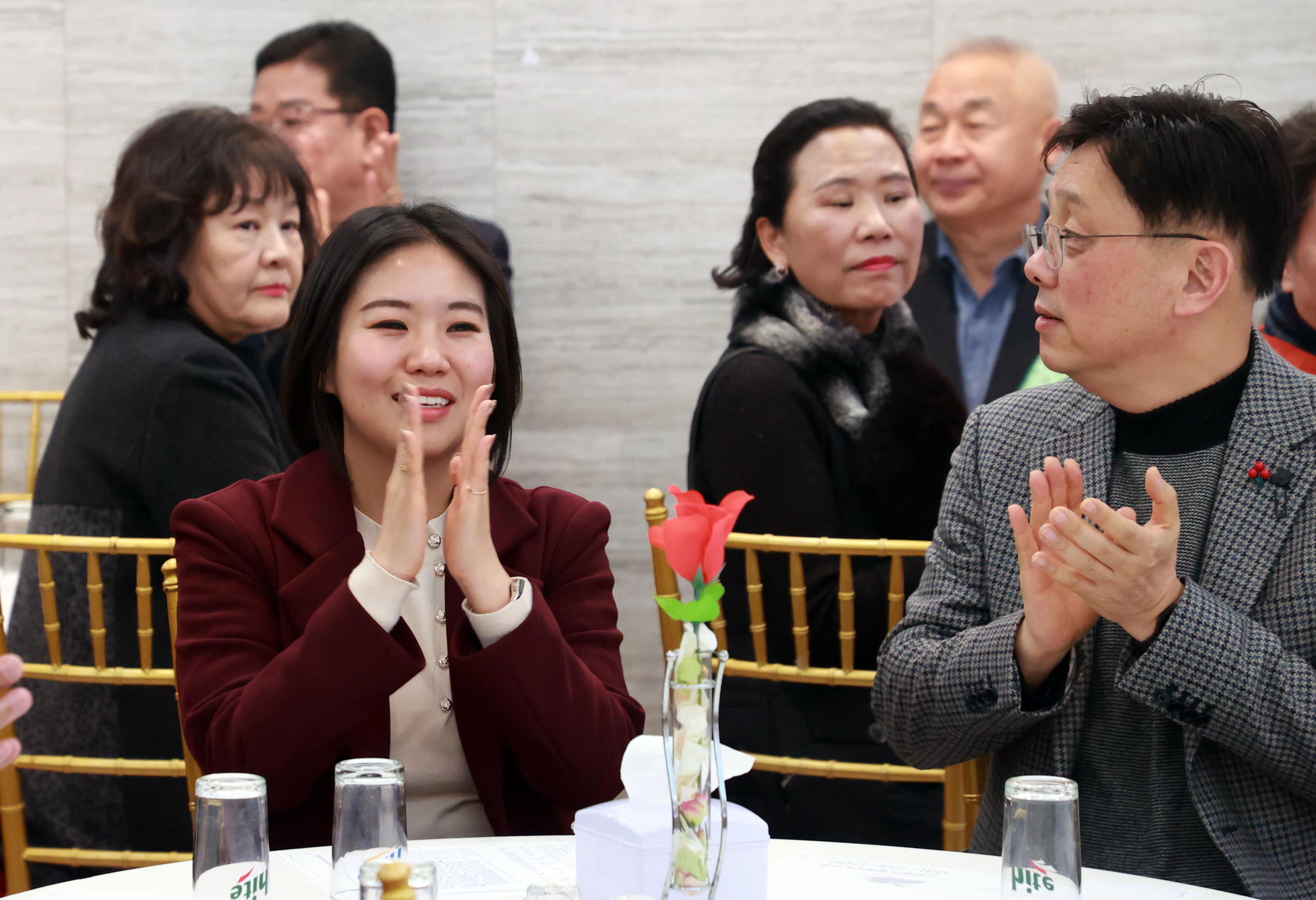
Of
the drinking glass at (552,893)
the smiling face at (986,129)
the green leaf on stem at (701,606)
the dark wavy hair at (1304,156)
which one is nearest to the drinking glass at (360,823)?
the drinking glass at (552,893)

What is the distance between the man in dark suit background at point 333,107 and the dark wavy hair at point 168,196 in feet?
3.32

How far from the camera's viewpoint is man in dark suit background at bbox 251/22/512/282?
11.6 ft

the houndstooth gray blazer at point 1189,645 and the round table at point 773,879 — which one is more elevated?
the houndstooth gray blazer at point 1189,645

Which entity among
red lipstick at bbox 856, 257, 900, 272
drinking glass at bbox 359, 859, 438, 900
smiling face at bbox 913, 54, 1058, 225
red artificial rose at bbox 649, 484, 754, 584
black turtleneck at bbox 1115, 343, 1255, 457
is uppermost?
smiling face at bbox 913, 54, 1058, 225

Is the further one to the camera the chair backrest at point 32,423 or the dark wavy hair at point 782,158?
the chair backrest at point 32,423

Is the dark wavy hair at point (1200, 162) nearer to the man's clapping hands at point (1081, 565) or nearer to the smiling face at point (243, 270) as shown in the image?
the man's clapping hands at point (1081, 565)

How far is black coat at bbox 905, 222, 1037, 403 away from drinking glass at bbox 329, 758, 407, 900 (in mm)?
2703

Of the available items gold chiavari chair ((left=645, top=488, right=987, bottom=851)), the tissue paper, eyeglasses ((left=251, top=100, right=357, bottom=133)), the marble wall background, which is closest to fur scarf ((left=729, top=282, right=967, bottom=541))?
gold chiavari chair ((left=645, top=488, right=987, bottom=851))

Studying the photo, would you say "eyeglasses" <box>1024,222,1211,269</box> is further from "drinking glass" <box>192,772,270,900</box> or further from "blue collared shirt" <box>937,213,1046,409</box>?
"blue collared shirt" <box>937,213,1046,409</box>

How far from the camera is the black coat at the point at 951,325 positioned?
3607 millimetres

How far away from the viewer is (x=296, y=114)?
3.56 metres

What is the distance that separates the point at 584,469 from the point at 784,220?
1445mm

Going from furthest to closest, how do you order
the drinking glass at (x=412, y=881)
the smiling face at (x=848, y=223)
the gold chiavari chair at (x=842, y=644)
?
1. the smiling face at (x=848, y=223)
2. the gold chiavari chair at (x=842, y=644)
3. the drinking glass at (x=412, y=881)

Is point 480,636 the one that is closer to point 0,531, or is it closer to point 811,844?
point 811,844
